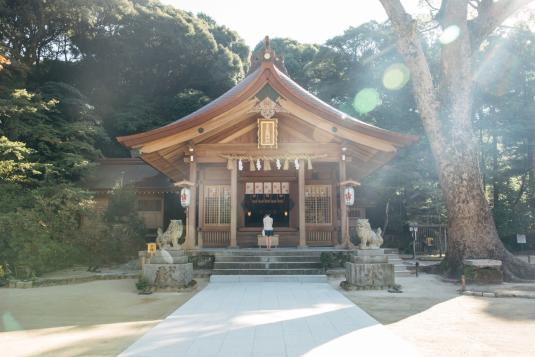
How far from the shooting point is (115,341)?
4973 millimetres

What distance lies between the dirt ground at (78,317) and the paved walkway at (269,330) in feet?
1.29

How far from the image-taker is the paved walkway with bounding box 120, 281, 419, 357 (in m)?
4.50

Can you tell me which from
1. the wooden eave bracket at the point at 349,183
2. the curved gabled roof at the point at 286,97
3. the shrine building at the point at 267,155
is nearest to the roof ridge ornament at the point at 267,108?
the shrine building at the point at 267,155

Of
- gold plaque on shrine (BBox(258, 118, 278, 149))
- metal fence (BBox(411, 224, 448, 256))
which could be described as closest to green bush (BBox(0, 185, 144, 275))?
gold plaque on shrine (BBox(258, 118, 278, 149))

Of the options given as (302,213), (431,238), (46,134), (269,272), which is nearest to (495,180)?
(431,238)

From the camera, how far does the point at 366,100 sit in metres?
24.7

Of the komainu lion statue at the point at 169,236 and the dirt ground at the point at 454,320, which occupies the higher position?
the komainu lion statue at the point at 169,236

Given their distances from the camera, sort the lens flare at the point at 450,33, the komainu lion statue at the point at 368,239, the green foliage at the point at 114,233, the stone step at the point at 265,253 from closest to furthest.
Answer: the komainu lion statue at the point at 368,239
the stone step at the point at 265,253
the lens flare at the point at 450,33
the green foliage at the point at 114,233

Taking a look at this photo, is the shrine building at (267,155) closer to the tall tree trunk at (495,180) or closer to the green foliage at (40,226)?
the green foliage at (40,226)

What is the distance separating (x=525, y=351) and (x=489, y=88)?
20080 millimetres

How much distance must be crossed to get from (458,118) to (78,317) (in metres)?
11.4

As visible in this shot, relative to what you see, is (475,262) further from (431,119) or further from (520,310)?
(431,119)

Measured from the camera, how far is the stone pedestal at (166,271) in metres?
9.13

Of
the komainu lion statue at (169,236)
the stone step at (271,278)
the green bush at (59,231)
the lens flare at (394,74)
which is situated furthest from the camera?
the lens flare at (394,74)
